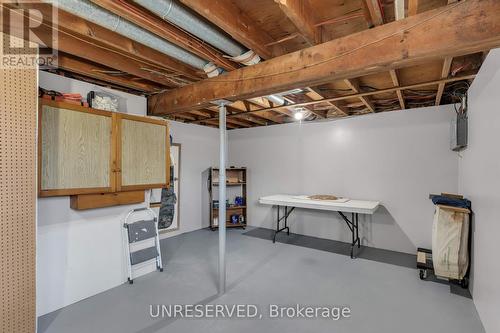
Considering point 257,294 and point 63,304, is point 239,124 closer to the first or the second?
point 257,294

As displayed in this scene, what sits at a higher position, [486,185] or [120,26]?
[120,26]

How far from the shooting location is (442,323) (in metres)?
2.31

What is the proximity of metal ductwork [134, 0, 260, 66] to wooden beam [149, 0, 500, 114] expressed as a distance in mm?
222

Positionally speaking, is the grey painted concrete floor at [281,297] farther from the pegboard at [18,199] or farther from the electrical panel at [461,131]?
the electrical panel at [461,131]

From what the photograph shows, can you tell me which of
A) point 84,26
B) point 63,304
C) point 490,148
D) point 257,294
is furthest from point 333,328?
point 84,26

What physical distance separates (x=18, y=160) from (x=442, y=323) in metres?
4.04

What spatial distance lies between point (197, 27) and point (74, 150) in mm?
1763

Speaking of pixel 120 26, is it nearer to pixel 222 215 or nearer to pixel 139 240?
pixel 222 215

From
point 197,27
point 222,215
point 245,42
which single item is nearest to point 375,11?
point 245,42

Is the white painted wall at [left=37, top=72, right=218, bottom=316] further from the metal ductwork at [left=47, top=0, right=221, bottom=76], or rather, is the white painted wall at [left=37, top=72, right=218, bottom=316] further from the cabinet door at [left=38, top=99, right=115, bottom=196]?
the metal ductwork at [left=47, top=0, right=221, bottom=76]

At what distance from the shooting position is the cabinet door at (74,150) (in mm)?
2250

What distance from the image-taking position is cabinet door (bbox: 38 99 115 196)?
2.25 metres

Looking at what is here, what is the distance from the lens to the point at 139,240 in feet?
10.6

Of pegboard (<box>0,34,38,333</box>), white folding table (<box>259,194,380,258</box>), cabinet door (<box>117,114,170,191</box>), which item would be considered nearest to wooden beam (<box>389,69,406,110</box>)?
white folding table (<box>259,194,380,258</box>)
